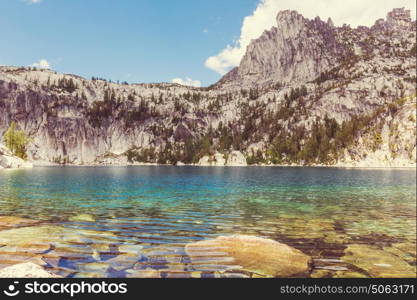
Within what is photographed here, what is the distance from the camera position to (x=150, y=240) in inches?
717

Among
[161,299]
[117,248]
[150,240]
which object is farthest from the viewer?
[150,240]

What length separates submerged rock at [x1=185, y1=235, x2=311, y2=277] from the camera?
12969 millimetres

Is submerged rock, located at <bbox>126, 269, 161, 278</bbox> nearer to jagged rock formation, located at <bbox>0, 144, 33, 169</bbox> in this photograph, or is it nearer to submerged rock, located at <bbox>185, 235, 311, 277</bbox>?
submerged rock, located at <bbox>185, 235, 311, 277</bbox>

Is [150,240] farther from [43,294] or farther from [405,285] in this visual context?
[405,285]

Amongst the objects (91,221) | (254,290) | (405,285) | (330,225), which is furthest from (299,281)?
(91,221)

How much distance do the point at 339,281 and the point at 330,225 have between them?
1653 cm

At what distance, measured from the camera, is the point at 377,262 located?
14398 mm
